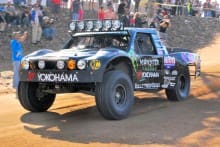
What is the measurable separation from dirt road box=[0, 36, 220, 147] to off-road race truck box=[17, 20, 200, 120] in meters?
0.32

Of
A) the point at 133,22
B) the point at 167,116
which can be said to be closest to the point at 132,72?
the point at 167,116

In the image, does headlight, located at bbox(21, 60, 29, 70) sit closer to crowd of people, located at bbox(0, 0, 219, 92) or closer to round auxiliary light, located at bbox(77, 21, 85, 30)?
round auxiliary light, located at bbox(77, 21, 85, 30)

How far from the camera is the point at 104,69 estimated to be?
7883mm

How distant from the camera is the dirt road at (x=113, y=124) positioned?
22.2ft

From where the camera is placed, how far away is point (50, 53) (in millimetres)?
8711

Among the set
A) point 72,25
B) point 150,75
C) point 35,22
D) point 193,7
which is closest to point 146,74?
point 150,75

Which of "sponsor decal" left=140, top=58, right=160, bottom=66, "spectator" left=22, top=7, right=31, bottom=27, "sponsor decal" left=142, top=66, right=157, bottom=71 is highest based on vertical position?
"spectator" left=22, top=7, right=31, bottom=27

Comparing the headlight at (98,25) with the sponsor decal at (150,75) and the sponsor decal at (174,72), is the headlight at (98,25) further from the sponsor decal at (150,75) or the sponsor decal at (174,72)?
the sponsor decal at (174,72)

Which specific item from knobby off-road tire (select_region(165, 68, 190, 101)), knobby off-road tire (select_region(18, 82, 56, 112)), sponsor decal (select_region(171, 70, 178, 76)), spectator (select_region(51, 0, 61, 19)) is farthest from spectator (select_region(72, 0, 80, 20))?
knobby off-road tire (select_region(18, 82, 56, 112))

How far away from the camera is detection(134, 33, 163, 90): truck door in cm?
920

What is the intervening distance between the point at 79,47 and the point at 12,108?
73.3 inches

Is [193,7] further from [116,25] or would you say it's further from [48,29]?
[116,25]

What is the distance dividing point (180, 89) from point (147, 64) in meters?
1.78

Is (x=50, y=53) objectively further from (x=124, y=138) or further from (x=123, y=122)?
(x=124, y=138)
